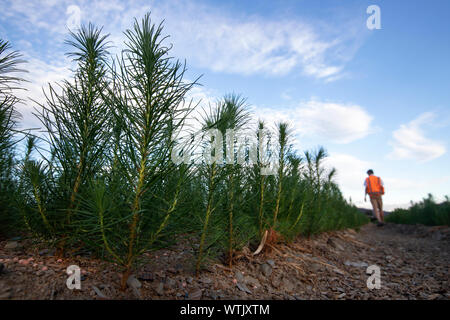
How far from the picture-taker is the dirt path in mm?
1934

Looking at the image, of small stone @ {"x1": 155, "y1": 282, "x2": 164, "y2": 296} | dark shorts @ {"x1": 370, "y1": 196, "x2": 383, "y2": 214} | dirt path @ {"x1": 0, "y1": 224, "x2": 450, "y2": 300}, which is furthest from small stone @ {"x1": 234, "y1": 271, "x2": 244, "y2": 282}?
dark shorts @ {"x1": 370, "y1": 196, "x2": 383, "y2": 214}

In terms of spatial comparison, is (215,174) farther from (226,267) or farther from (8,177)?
(8,177)

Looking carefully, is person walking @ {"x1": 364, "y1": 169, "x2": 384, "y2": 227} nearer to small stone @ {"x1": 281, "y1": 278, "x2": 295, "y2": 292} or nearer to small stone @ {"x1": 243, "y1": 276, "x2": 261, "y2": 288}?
small stone @ {"x1": 281, "y1": 278, "x2": 295, "y2": 292}

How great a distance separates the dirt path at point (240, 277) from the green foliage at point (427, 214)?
7059mm

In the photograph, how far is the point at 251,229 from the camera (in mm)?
3570

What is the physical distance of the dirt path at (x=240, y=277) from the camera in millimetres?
1934

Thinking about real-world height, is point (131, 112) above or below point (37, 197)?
above

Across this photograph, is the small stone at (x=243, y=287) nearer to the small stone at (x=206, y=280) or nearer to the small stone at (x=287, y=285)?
the small stone at (x=206, y=280)

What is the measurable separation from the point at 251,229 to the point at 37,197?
245 cm

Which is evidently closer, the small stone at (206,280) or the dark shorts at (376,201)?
the small stone at (206,280)

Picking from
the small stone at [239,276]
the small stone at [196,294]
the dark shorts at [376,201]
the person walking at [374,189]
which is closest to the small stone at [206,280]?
the small stone at [196,294]

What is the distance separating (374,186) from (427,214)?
2.44 m
